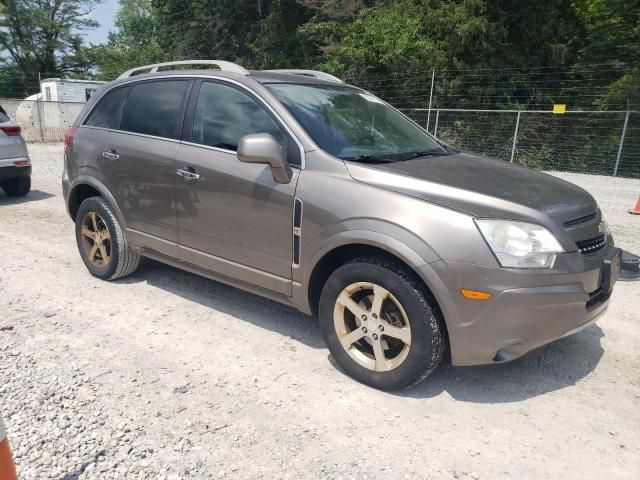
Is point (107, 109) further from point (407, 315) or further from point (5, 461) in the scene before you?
point (5, 461)

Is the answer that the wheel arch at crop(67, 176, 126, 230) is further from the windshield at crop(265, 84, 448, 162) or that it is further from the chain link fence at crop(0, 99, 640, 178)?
the chain link fence at crop(0, 99, 640, 178)

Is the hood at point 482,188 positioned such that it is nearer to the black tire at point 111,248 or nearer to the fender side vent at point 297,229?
the fender side vent at point 297,229

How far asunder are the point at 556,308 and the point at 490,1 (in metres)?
18.8

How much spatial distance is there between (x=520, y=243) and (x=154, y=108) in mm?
3132

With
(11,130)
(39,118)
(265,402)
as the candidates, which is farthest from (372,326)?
(39,118)

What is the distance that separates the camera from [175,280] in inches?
197

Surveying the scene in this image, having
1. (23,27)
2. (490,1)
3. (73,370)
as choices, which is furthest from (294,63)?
(23,27)

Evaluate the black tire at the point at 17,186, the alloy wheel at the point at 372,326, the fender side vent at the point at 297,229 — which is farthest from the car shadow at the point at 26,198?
the alloy wheel at the point at 372,326

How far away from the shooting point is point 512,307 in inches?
105

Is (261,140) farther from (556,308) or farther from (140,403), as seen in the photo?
(556,308)

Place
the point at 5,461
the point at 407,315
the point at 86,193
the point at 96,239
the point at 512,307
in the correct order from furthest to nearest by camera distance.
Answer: the point at 86,193, the point at 96,239, the point at 407,315, the point at 512,307, the point at 5,461

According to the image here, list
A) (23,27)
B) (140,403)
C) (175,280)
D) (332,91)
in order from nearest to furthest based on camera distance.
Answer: (140,403), (332,91), (175,280), (23,27)

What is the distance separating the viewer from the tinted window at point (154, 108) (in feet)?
13.5

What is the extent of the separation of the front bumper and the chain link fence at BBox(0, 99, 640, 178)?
526 inches
